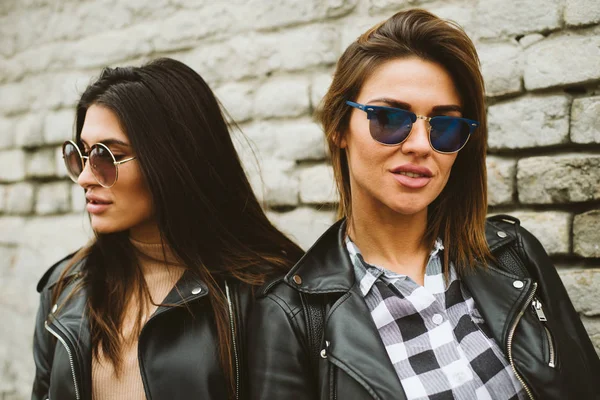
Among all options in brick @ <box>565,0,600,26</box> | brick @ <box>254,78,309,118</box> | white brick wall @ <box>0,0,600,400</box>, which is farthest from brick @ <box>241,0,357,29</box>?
brick @ <box>565,0,600,26</box>

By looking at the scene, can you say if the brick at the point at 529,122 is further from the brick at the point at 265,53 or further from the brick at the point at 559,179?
the brick at the point at 265,53

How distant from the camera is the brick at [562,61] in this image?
7.75 ft

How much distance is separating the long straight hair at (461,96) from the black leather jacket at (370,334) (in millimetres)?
117

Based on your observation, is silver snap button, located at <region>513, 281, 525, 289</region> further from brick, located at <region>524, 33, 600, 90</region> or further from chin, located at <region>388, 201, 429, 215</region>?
brick, located at <region>524, 33, 600, 90</region>

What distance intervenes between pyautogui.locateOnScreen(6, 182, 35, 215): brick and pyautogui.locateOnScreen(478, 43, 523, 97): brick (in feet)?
10.1

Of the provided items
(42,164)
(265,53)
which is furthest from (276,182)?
(42,164)

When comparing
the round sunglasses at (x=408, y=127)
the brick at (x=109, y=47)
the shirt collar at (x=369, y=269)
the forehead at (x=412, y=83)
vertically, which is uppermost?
the brick at (x=109, y=47)

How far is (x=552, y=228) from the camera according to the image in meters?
2.47

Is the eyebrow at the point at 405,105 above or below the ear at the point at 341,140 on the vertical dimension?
above

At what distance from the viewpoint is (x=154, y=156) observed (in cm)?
228

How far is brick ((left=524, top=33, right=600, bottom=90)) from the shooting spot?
7.75ft

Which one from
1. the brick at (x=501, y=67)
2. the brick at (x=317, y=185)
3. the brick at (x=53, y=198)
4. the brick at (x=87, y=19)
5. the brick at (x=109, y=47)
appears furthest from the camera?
the brick at (x=53, y=198)

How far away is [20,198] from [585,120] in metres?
3.55

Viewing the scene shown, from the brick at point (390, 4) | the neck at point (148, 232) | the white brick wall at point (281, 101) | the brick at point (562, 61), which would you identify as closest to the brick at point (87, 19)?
the white brick wall at point (281, 101)
